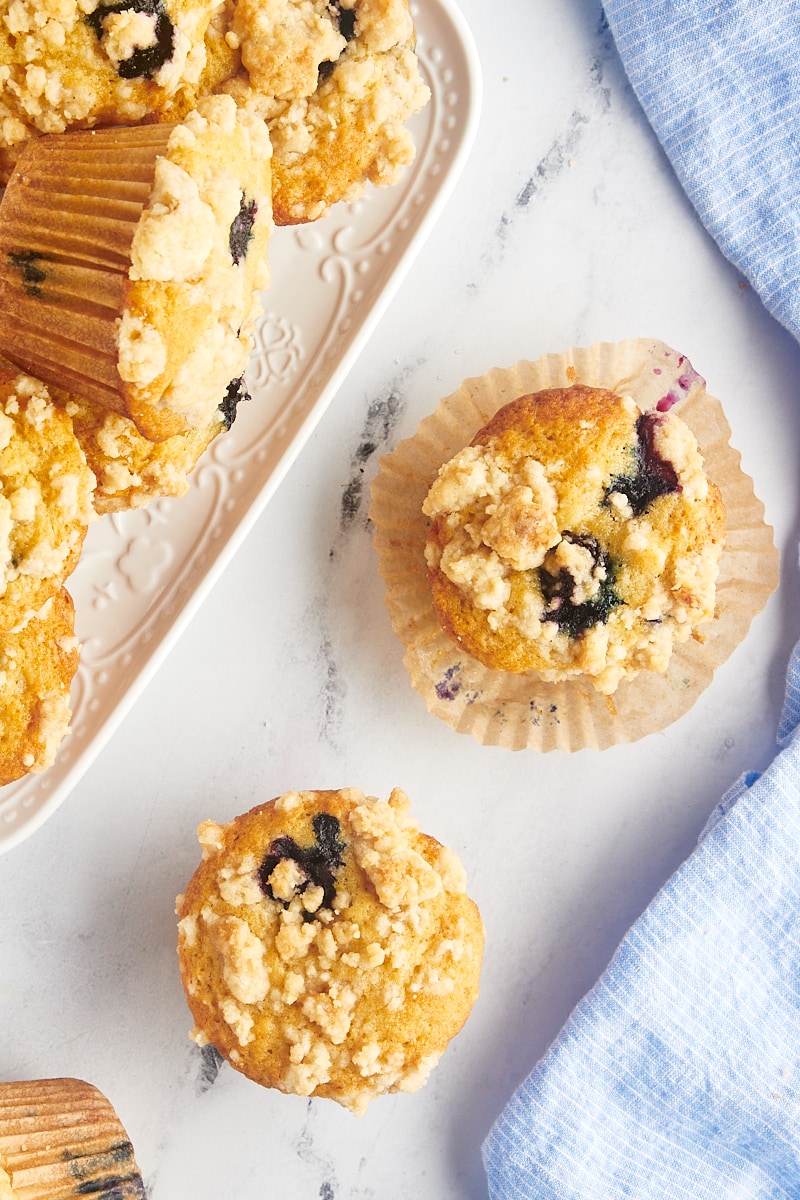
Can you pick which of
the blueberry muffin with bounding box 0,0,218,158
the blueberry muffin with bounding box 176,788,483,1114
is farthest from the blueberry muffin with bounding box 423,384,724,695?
the blueberry muffin with bounding box 0,0,218,158

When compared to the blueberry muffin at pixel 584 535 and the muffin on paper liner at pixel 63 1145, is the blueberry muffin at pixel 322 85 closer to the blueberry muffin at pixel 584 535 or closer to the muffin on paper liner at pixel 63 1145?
the blueberry muffin at pixel 584 535

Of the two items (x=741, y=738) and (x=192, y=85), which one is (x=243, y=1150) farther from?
(x=192, y=85)

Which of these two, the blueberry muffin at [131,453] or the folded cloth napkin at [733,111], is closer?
the blueberry muffin at [131,453]

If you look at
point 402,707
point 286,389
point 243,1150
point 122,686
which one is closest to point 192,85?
point 286,389

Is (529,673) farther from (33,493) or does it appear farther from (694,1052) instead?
(33,493)

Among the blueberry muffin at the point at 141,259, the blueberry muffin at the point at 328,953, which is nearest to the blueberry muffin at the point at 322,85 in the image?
the blueberry muffin at the point at 141,259

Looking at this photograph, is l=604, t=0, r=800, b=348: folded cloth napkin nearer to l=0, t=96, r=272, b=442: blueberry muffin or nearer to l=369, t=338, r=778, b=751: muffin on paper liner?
l=369, t=338, r=778, b=751: muffin on paper liner
